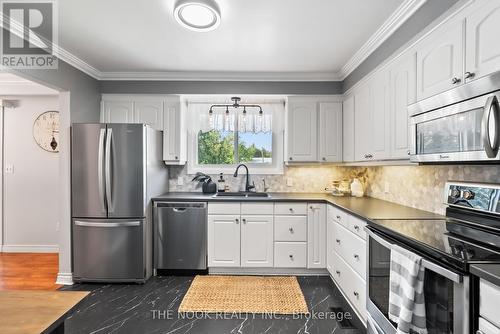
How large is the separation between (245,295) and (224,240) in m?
0.71

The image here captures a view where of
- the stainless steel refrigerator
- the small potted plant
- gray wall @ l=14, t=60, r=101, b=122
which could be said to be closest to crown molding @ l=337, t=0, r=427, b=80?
the small potted plant

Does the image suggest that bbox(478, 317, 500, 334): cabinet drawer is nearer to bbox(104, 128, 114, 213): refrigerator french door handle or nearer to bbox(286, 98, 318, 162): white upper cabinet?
bbox(286, 98, 318, 162): white upper cabinet

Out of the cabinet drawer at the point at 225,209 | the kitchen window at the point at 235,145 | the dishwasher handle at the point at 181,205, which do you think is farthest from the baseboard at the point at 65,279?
the kitchen window at the point at 235,145

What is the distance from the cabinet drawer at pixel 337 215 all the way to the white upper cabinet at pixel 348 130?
69 cm

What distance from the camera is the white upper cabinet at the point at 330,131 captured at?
3582 mm

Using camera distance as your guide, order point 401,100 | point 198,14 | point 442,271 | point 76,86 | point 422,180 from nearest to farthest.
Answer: point 442,271 < point 198,14 < point 401,100 < point 422,180 < point 76,86

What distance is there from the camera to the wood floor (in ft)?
9.87

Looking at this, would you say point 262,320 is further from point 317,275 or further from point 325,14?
point 325,14

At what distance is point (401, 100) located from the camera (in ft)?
7.24

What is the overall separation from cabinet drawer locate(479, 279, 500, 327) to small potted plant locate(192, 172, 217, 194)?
10.0 ft

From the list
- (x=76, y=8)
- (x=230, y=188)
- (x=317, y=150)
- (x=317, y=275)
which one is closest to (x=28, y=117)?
(x=76, y=8)

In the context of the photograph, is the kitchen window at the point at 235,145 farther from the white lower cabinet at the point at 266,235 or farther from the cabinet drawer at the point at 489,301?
the cabinet drawer at the point at 489,301

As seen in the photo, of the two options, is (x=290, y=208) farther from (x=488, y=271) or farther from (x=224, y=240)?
(x=488, y=271)

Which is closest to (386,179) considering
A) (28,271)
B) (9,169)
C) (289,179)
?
(289,179)
